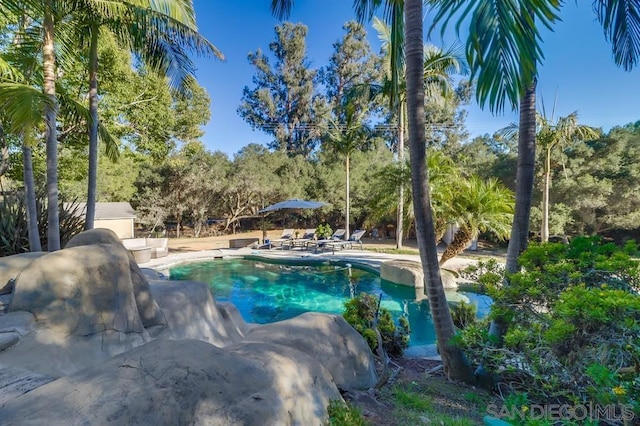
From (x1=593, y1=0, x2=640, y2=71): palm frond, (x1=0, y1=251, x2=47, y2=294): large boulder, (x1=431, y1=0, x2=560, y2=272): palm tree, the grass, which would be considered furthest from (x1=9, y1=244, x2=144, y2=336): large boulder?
(x1=593, y1=0, x2=640, y2=71): palm frond

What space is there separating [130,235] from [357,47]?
84.6 ft

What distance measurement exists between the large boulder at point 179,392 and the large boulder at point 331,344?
1.18m

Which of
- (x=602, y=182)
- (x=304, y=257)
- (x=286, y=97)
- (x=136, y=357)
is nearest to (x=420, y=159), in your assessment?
(x=136, y=357)

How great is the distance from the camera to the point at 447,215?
986cm

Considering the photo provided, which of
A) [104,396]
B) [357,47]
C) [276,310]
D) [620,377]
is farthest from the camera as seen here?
[357,47]

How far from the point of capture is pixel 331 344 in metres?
4.07

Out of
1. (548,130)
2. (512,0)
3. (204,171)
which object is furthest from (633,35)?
(204,171)

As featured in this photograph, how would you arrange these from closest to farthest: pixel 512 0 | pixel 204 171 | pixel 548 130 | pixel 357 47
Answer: pixel 512 0 → pixel 548 130 → pixel 204 171 → pixel 357 47

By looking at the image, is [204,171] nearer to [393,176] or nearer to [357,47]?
[393,176]

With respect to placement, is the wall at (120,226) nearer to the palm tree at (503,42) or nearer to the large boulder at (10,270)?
the large boulder at (10,270)

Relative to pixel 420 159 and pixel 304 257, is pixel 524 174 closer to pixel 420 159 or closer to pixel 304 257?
pixel 420 159

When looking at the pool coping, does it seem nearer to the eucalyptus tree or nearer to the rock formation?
the rock formation

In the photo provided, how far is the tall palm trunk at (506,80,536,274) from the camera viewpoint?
4203 mm

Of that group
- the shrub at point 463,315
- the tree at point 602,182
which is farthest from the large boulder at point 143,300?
the tree at point 602,182
